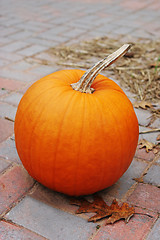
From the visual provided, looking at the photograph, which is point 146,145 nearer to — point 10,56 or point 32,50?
point 10,56

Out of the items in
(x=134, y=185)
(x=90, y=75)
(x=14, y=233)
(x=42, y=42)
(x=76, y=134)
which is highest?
(x=90, y=75)

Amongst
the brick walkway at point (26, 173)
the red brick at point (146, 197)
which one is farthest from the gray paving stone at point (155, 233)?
the red brick at point (146, 197)

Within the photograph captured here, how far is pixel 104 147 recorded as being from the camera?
5.65 feet

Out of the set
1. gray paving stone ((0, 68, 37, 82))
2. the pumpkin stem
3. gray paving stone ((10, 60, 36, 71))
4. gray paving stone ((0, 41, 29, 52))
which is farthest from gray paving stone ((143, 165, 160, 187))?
gray paving stone ((0, 41, 29, 52))

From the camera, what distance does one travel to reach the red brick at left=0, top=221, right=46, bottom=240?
5.35 ft

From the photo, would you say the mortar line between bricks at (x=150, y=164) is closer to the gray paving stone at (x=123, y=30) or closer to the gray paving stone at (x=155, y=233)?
the gray paving stone at (x=155, y=233)

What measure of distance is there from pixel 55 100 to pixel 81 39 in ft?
10.8

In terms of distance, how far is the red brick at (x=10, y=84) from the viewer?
3324 millimetres

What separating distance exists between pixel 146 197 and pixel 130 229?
0.94ft

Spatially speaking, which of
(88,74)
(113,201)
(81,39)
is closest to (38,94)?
(88,74)

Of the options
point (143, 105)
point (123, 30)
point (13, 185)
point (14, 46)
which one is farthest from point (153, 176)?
point (123, 30)

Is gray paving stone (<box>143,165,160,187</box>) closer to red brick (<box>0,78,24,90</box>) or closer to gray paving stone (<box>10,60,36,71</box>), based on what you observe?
red brick (<box>0,78,24,90</box>)

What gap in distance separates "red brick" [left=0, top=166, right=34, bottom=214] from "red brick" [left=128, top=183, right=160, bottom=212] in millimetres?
627

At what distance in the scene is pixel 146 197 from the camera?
6.35 ft
